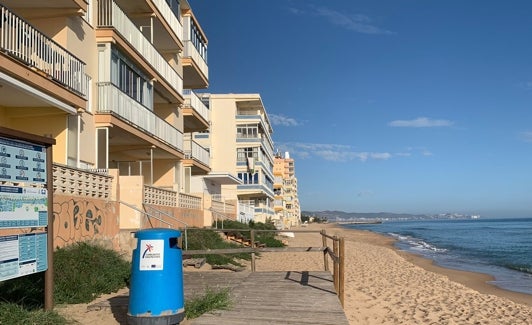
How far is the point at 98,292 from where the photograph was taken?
9406 millimetres

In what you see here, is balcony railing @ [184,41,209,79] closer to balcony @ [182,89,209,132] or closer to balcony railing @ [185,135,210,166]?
balcony @ [182,89,209,132]

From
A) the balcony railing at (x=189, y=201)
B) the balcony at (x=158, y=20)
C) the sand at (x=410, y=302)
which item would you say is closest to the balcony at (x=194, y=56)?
the balcony at (x=158, y=20)

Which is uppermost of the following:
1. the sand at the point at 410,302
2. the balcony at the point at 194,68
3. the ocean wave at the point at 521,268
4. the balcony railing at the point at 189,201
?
the balcony at the point at 194,68

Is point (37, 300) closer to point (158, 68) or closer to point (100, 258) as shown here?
point (100, 258)

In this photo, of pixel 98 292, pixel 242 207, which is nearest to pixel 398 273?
pixel 98 292

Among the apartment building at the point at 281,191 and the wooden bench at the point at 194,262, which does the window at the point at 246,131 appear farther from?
the wooden bench at the point at 194,262

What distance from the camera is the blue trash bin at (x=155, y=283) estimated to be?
6.25 meters

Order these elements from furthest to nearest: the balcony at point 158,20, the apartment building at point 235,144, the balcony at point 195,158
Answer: the apartment building at point 235,144 → the balcony at point 195,158 → the balcony at point 158,20

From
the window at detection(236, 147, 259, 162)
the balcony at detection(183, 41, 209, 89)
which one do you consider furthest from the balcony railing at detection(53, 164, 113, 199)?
the window at detection(236, 147, 259, 162)

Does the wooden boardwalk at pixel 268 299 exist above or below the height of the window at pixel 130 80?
below

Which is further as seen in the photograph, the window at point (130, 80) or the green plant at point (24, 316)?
the window at point (130, 80)

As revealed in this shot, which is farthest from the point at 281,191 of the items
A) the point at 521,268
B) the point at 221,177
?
the point at 521,268

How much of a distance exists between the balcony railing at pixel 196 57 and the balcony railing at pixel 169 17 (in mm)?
1899

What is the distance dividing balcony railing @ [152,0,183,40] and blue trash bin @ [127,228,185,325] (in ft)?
53.4
